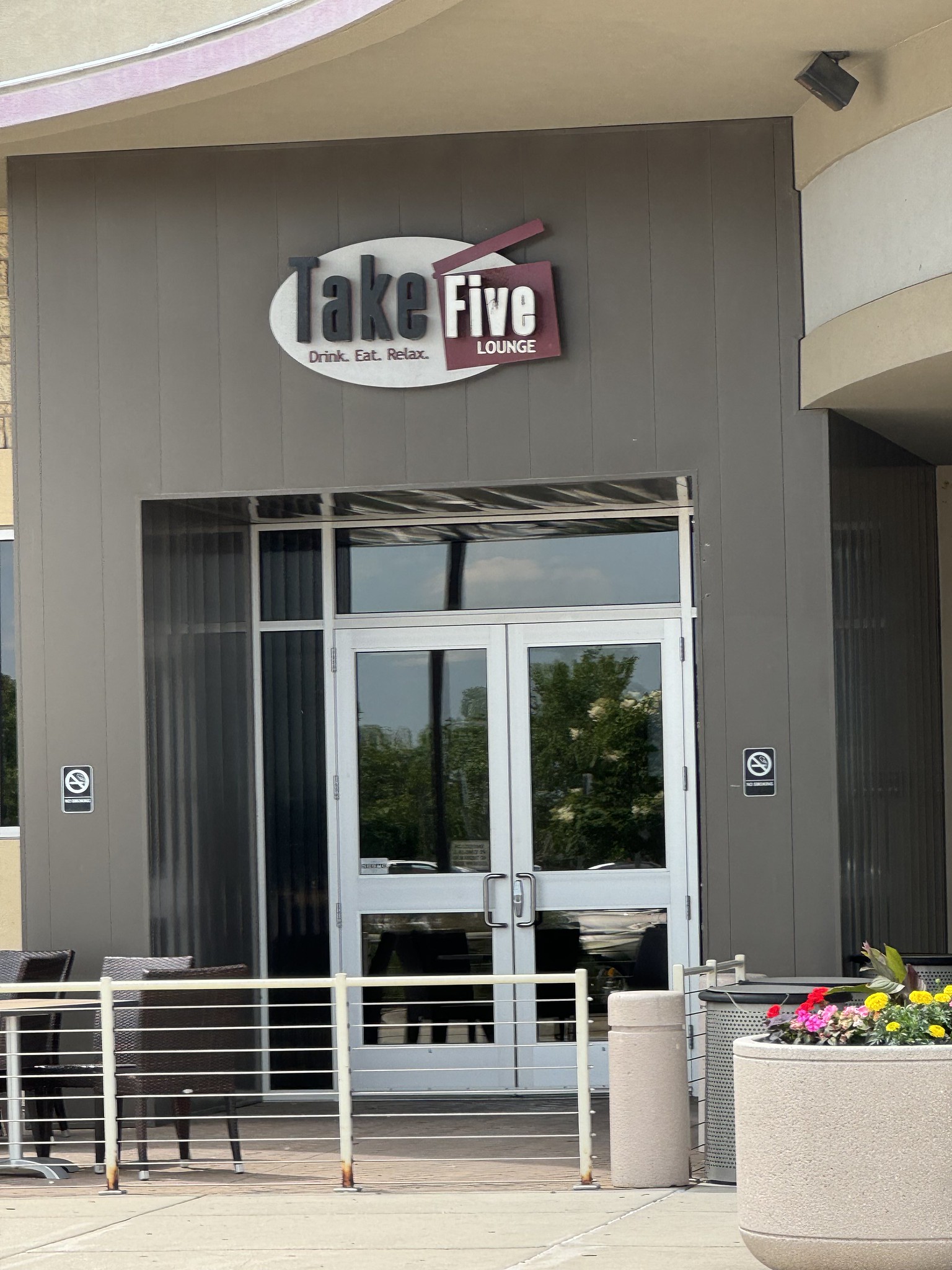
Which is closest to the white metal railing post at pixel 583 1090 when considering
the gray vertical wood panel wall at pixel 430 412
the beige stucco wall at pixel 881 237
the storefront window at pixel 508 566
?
the gray vertical wood panel wall at pixel 430 412

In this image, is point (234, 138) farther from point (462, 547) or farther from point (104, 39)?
point (462, 547)

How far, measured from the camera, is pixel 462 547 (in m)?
9.73

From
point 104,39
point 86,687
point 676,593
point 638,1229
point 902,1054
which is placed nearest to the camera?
point 902,1054

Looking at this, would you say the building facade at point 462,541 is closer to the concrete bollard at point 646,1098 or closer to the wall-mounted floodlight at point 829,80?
the wall-mounted floodlight at point 829,80

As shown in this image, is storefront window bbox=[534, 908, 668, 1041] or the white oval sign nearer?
the white oval sign

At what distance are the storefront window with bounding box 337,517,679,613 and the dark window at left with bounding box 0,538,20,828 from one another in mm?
1865

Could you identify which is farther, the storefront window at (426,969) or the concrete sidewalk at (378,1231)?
the storefront window at (426,969)

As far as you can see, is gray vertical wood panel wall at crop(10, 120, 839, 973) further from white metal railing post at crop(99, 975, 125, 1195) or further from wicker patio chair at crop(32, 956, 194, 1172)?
white metal railing post at crop(99, 975, 125, 1195)

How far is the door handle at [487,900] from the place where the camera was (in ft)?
31.0

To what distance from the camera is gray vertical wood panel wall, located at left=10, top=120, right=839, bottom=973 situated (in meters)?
8.38

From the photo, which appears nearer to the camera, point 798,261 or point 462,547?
point 798,261

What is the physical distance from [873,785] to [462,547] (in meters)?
2.62

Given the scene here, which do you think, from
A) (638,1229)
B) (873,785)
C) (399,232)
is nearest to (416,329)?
(399,232)

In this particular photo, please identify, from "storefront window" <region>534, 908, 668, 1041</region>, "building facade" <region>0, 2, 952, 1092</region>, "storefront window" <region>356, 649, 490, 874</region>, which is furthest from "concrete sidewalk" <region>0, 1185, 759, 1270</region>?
"storefront window" <region>356, 649, 490, 874</region>
